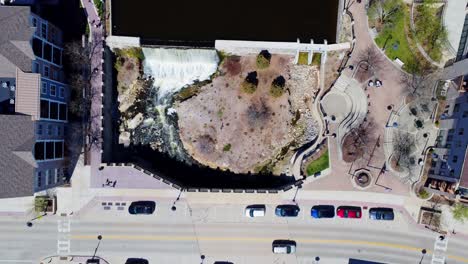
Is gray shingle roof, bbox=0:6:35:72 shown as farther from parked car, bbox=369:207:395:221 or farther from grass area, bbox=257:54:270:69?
parked car, bbox=369:207:395:221

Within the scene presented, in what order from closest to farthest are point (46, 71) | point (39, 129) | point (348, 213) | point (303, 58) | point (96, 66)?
point (39, 129) < point (46, 71) < point (96, 66) < point (348, 213) < point (303, 58)

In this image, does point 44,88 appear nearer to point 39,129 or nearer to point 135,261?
point 39,129

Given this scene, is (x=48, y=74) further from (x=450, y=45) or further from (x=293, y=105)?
(x=450, y=45)

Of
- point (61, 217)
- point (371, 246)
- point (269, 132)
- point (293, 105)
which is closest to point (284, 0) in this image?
point (293, 105)

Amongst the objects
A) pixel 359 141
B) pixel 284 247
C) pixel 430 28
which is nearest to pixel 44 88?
pixel 284 247

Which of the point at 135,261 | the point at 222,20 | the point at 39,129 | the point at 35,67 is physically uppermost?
the point at 222,20

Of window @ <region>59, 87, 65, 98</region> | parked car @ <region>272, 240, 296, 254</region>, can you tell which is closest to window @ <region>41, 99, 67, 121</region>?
window @ <region>59, 87, 65, 98</region>
